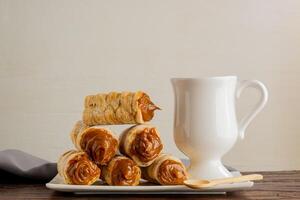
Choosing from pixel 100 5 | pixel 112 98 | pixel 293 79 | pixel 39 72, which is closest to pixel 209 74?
pixel 293 79

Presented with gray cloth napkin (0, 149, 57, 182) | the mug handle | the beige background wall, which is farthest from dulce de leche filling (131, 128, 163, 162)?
the beige background wall

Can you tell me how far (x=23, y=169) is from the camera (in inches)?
55.3

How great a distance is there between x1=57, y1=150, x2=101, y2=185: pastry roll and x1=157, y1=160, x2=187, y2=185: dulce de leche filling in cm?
11

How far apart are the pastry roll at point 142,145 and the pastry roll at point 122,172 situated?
0.01 metres

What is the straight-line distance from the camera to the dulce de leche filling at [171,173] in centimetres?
118

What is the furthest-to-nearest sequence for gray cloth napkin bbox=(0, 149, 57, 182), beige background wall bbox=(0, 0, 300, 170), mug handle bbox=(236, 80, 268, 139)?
beige background wall bbox=(0, 0, 300, 170), gray cloth napkin bbox=(0, 149, 57, 182), mug handle bbox=(236, 80, 268, 139)

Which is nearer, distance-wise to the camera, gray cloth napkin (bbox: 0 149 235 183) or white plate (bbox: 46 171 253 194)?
white plate (bbox: 46 171 253 194)

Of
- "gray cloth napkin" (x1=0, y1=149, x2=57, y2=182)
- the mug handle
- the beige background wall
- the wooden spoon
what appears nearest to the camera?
the wooden spoon

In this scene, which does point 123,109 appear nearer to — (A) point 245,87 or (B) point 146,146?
(B) point 146,146

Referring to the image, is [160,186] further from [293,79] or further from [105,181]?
[293,79]

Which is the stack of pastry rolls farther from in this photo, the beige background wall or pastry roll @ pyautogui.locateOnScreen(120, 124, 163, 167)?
the beige background wall

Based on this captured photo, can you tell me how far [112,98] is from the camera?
48.2 inches

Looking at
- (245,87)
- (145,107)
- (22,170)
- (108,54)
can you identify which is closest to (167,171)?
(145,107)

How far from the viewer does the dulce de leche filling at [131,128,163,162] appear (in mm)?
1168
